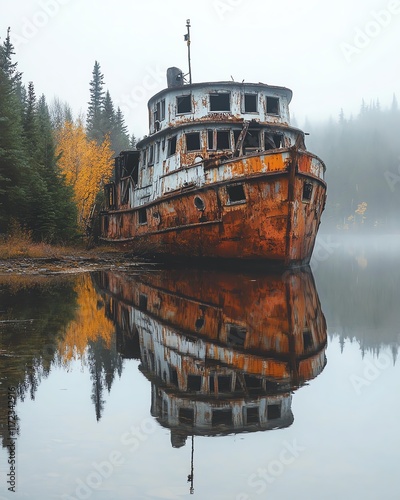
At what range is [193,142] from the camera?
2058 cm

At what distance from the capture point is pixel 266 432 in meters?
3.59

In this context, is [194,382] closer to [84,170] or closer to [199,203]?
[199,203]

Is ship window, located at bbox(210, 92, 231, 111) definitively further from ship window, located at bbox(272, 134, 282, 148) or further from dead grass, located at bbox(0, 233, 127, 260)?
dead grass, located at bbox(0, 233, 127, 260)

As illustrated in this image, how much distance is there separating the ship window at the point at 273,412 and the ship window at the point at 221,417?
284mm

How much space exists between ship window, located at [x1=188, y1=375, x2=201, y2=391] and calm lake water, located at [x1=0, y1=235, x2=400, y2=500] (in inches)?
1.3

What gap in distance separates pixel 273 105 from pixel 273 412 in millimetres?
19123

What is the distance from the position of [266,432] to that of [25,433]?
5.22 feet

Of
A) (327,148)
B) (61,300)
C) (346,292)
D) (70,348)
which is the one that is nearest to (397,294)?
(346,292)

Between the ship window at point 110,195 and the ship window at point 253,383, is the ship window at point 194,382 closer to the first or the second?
the ship window at point 253,383

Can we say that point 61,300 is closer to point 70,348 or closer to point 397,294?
point 70,348

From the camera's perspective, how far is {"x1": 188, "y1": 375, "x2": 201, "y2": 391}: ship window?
4.57m

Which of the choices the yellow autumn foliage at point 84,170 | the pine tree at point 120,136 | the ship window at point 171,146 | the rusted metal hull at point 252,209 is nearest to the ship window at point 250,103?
the ship window at point 171,146

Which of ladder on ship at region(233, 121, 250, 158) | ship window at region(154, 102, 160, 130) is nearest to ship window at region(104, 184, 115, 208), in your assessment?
ship window at region(154, 102, 160, 130)

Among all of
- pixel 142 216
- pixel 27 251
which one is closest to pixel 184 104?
pixel 142 216
